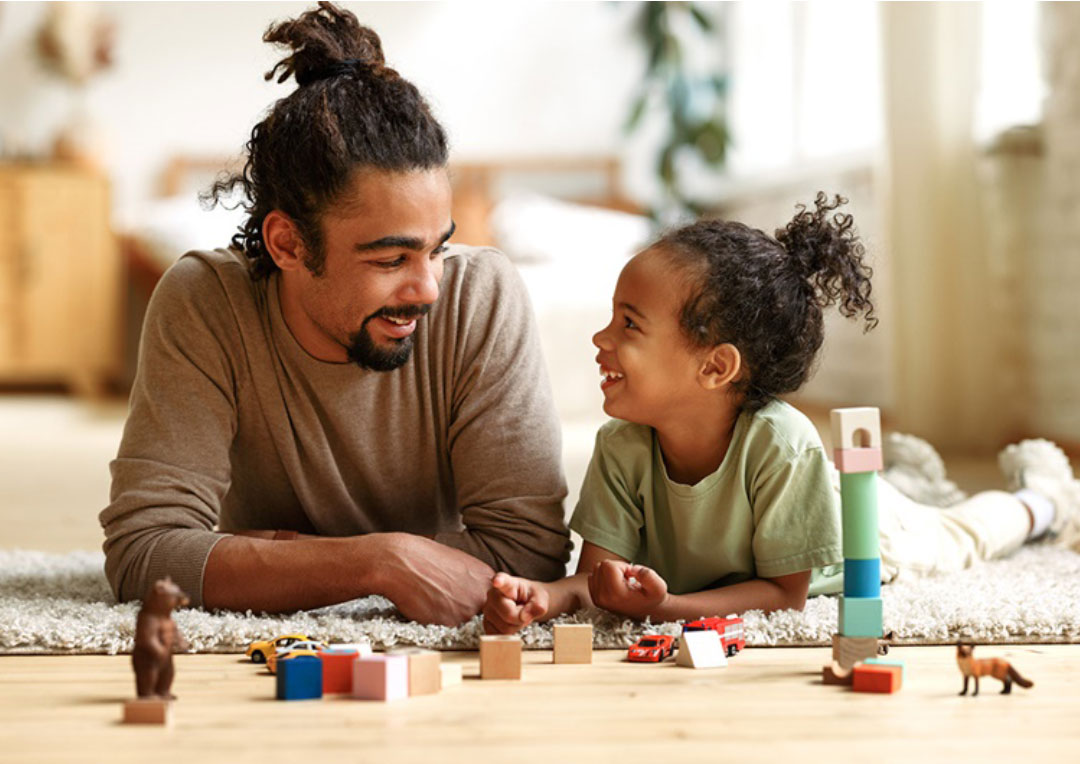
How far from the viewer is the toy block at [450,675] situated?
140 cm

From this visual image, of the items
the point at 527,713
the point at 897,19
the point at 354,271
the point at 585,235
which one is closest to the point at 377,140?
the point at 354,271

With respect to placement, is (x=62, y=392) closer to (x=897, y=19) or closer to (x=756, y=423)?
(x=897, y=19)

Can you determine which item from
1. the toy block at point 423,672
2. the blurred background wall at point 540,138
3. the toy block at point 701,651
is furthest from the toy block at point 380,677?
the blurred background wall at point 540,138

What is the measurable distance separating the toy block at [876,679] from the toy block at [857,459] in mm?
197

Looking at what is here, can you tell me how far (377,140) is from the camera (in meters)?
1.67

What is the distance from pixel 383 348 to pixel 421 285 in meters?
0.11

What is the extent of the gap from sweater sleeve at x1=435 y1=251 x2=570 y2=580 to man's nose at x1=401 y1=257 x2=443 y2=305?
0.13m

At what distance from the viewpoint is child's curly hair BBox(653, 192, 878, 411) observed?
1715 mm

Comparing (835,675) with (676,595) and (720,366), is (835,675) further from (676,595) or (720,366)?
(720,366)

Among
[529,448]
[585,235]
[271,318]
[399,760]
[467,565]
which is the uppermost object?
[585,235]

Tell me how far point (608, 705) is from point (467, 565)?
1.25ft

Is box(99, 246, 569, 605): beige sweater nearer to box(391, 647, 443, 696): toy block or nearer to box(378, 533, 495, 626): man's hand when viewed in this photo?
box(378, 533, 495, 626): man's hand

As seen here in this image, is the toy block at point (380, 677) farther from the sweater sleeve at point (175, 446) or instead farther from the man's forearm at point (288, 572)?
the sweater sleeve at point (175, 446)

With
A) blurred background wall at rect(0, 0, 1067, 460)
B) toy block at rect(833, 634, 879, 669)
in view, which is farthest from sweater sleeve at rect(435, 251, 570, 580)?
blurred background wall at rect(0, 0, 1067, 460)
